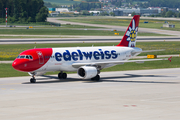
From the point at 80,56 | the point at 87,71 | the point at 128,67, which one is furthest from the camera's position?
the point at 128,67

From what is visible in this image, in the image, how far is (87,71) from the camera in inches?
1612

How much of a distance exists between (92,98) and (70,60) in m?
13.0

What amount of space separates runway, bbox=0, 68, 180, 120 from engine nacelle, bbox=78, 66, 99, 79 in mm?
967

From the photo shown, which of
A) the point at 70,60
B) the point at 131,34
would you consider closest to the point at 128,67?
the point at 131,34

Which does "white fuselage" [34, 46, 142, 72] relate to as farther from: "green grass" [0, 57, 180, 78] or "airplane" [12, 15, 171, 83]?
"green grass" [0, 57, 180, 78]

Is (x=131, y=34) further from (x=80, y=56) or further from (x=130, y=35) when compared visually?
(x=80, y=56)

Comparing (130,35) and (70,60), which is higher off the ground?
(130,35)

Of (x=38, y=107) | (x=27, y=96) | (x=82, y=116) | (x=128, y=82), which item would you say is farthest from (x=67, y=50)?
(x=82, y=116)

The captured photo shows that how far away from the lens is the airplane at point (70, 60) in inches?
1581

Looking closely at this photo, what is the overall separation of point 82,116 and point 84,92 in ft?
35.5

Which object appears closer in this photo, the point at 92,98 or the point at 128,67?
the point at 92,98

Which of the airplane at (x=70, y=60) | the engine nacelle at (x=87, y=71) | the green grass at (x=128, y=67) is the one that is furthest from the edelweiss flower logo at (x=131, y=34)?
the engine nacelle at (x=87, y=71)

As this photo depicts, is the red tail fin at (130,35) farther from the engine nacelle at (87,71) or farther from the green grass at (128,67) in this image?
the engine nacelle at (87,71)

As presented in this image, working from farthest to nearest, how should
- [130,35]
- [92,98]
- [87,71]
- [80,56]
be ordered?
1. [130,35]
2. [80,56]
3. [87,71]
4. [92,98]
